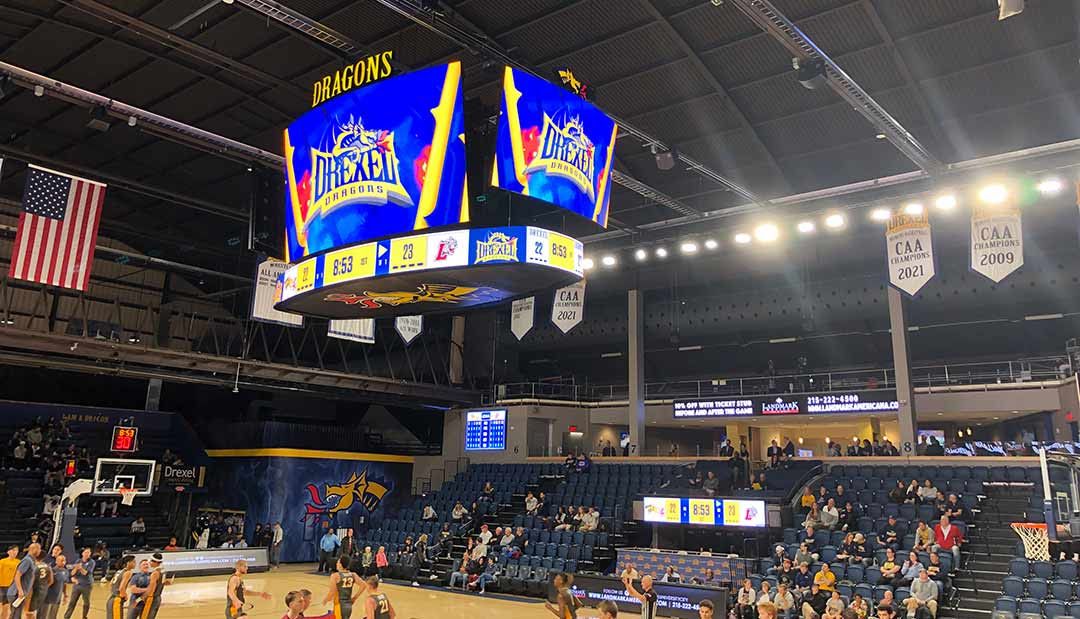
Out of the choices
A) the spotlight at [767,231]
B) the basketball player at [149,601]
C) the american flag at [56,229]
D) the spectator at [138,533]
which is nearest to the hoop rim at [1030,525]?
the spotlight at [767,231]

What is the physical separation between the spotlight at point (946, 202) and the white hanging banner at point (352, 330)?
13.9m

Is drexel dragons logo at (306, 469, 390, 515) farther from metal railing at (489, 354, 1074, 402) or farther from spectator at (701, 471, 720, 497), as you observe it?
spectator at (701, 471, 720, 497)

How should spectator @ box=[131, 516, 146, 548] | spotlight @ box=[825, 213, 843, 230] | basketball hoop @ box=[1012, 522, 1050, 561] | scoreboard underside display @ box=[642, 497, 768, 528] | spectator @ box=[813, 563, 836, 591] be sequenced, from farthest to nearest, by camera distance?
spectator @ box=[131, 516, 146, 548], spotlight @ box=[825, 213, 843, 230], scoreboard underside display @ box=[642, 497, 768, 528], basketball hoop @ box=[1012, 522, 1050, 561], spectator @ box=[813, 563, 836, 591]

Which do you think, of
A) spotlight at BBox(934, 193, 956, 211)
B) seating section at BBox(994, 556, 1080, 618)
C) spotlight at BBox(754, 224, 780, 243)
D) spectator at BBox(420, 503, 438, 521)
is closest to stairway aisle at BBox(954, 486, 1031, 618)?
seating section at BBox(994, 556, 1080, 618)

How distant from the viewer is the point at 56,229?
51.8ft

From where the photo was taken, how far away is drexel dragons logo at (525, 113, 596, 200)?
408 inches

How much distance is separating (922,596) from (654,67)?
35.1ft

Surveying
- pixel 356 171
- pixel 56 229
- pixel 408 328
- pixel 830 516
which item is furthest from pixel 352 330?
pixel 830 516

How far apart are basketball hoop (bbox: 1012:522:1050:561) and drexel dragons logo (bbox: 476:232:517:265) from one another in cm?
1225

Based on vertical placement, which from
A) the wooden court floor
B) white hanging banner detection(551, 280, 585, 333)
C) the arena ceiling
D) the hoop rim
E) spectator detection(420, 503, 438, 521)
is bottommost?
the wooden court floor

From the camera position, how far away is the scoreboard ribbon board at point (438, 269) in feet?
32.1

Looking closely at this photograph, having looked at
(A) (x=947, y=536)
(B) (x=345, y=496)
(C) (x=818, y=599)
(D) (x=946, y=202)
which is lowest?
(C) (x=818, y=599)

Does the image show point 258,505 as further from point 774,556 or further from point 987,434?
point 987,434

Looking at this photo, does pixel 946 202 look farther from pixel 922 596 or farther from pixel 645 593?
pixel 645 593
